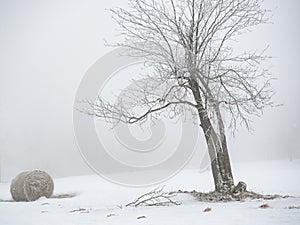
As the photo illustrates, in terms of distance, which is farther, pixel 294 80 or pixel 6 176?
pixel 294 80

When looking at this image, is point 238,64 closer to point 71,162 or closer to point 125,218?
point 125,218

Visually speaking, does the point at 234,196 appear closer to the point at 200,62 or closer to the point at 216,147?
the point at 216,147

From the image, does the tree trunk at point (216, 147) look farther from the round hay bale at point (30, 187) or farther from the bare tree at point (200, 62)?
the round hay bale at point (30, 187)

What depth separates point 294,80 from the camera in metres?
91.8

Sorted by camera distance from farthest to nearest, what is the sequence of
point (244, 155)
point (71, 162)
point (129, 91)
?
1. point (244, 155)
2. point (71, 162)
3. point (129, 91)

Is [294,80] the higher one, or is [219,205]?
[294,80]

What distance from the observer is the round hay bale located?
759 inches

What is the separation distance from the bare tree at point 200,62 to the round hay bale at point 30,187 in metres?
9.74

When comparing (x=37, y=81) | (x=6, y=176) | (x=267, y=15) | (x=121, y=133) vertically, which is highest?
(x=37, y=81)

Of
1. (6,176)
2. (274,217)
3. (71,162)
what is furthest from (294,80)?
(274,217)

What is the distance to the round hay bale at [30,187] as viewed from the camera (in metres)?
19.3

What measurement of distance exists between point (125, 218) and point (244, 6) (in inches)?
354

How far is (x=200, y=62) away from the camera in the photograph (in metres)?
12.3

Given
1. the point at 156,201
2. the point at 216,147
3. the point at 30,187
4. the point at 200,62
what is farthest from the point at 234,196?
the point at 30,187
